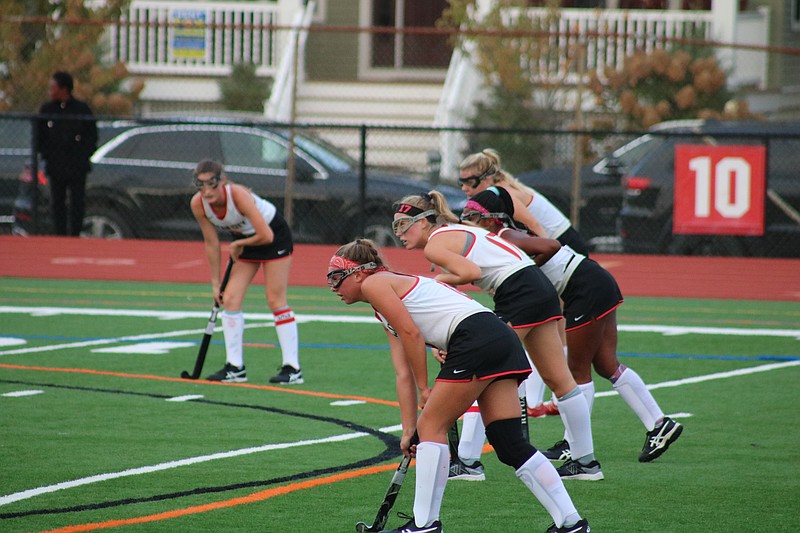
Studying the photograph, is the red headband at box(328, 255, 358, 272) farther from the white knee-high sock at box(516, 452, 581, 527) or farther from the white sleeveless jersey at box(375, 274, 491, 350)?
the white knee-high sock at box(516, 452, 581, 527)

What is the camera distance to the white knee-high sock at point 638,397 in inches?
324

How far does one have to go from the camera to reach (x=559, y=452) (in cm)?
821

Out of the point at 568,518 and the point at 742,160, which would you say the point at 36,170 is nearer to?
the point at 742,160

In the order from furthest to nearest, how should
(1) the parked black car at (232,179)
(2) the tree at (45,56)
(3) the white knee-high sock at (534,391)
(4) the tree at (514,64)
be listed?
(4) the tree at (514,64)
(2) the tree at (45,56)
(1) the parked black car at (232,179)
(3) the white knee-high sock at (534,391)

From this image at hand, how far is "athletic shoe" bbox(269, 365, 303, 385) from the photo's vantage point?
35.7ft

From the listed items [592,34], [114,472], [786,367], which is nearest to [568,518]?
[114,472]

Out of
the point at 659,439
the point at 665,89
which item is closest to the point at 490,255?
the point at 659,439

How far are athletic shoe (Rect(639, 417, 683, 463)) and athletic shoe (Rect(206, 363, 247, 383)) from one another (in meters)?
3.97

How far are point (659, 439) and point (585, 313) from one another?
0.88m

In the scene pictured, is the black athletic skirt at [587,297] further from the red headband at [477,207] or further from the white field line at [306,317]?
the white field line at [306,317]

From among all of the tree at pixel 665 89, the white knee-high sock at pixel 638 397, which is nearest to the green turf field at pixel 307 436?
the white knee-high sock at pixel 638 397

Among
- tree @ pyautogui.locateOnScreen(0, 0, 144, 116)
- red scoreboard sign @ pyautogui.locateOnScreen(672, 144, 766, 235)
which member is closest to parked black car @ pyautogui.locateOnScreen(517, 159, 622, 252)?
red scoreboard sign @ pyautogui.locateOnScreen(672, 144, 766, 235)

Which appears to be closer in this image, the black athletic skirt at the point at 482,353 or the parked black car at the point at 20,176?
the black athletic skirt at the point at 482,353

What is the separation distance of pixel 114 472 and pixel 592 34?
13.1m
